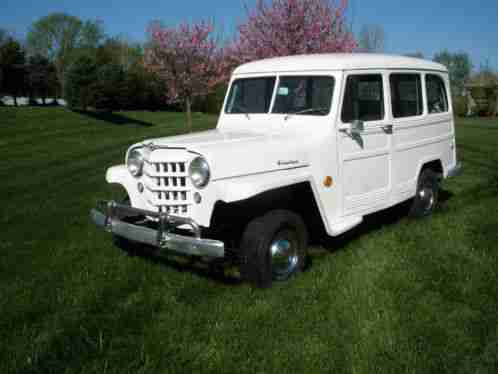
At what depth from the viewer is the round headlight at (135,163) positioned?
4.57 m

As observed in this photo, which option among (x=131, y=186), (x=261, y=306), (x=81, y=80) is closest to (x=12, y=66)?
(x=81, y=80)

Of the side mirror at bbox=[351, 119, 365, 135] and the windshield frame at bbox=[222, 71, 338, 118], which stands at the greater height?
the windshield frame at bbox=[222, 71, 338, 118]

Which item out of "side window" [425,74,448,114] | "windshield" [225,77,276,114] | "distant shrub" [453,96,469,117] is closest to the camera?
"windshield" [225,77,276,114]

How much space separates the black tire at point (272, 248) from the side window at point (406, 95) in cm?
217

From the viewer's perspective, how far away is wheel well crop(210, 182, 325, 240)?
15.3 ft

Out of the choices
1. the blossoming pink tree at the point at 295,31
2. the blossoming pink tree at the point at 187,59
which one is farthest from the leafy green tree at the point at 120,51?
the blossoming pink tree at the point at 295,31

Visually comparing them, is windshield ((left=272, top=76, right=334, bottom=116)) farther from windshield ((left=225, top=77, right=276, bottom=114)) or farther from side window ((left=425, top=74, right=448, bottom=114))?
side window ((left=425, top=74, right=448, bottom=114))

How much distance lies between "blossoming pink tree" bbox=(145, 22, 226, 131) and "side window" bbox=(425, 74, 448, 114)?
15.8 m

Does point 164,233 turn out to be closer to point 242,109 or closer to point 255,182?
point 255,182

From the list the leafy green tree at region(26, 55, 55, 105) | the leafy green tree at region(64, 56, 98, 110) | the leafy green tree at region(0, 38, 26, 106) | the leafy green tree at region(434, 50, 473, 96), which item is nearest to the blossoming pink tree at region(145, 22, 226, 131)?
the leafy green tree at region(64, 56, 98, 110)

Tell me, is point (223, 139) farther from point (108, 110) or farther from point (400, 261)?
point (108, 110)

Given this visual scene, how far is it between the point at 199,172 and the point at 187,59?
19271 mm

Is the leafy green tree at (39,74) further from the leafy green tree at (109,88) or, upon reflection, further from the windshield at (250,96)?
the windshield at (250,96)

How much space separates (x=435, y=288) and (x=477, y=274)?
1.88 feet
